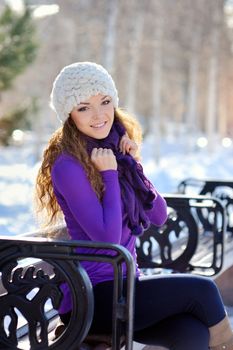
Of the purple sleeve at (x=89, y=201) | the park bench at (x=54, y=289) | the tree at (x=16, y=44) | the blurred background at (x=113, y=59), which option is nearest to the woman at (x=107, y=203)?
the purple sleeve at (x=89, y=201)

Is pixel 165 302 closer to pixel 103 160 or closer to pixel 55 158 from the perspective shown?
pixel 103 160

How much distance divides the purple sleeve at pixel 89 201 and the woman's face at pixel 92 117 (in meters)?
0.23

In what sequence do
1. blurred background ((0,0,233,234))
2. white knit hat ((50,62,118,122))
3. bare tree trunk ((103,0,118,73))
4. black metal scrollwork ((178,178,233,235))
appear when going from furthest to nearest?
1. bare tree trunk ((103,0,118,73))
2. blurred background ((0,0,233,234))
3. black metal scrollwork ((178,178,233,235))
4. white knit hat ((50,62,118,122))

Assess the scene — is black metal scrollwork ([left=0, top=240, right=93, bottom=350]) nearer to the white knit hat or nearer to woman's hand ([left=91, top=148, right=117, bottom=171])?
woman's hand ([left=91, top=148, right=117, bottom=171])

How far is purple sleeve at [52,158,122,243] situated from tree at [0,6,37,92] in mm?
11723

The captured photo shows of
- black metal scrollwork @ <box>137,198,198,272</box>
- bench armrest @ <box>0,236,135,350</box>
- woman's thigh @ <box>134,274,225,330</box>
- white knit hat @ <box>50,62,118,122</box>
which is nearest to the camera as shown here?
bench armrest @ <box>0,236,135,350</box>

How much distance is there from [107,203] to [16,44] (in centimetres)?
1220

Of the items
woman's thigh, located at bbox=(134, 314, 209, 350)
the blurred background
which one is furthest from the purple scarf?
the blurred background

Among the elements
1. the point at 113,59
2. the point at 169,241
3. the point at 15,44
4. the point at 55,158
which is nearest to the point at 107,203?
the point at 55,158

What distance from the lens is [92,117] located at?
308 cm

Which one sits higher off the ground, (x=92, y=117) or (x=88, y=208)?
(x=92, y=117)

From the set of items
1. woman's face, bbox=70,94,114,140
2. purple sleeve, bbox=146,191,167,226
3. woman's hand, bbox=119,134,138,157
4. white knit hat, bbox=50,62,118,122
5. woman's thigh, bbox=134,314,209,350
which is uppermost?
white knit hat, bbox=50,62,118,122

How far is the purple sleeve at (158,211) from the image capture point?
3289 millimetres

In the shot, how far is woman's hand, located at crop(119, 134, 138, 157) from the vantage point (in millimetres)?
3189
